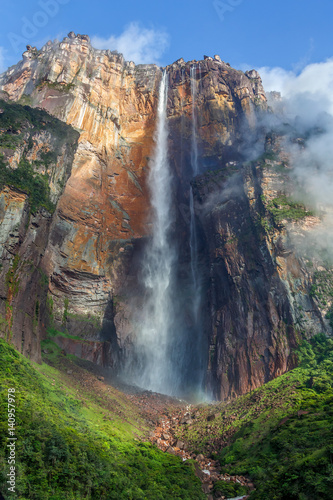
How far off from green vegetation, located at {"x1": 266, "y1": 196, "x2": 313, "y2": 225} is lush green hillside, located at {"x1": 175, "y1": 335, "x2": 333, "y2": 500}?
12.4 m

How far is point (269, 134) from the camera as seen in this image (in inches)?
1778

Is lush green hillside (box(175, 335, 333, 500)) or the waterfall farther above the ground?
the waterfall

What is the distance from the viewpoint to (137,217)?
48.9m

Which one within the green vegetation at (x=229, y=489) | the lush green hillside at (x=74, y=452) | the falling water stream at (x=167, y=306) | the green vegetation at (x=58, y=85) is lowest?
the green vegetation at (x=229, y=489)

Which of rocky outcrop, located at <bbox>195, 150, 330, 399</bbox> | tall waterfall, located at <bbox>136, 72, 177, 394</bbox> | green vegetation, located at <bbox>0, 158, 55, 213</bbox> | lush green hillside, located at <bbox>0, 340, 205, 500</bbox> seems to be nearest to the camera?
lush green hillside, located at <bbox>0, 340, 205, 500</bbox>

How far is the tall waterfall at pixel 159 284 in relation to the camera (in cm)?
4075

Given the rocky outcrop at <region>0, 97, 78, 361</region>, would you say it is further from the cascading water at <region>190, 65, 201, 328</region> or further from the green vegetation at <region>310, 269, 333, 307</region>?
the green vegetation at <region>310, 269, 333, 307</region>

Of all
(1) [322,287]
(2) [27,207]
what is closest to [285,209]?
(1) [322,287]

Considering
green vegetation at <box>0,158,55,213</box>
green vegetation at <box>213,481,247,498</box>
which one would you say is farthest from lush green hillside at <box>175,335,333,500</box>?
green vegetation at <box>0,158,55,213</box>

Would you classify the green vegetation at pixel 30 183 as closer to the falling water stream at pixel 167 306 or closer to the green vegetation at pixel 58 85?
the falling water stream at pixel 167 306

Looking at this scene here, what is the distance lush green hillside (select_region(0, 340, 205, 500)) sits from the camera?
12.2 metres

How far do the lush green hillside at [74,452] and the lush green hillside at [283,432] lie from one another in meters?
Result: 3.70

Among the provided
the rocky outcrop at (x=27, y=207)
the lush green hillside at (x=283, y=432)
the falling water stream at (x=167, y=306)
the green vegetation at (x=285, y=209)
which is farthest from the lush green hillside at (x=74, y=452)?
the green vegetation at (x=285, y=209)

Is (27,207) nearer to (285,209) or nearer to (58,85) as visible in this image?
(285,209)
